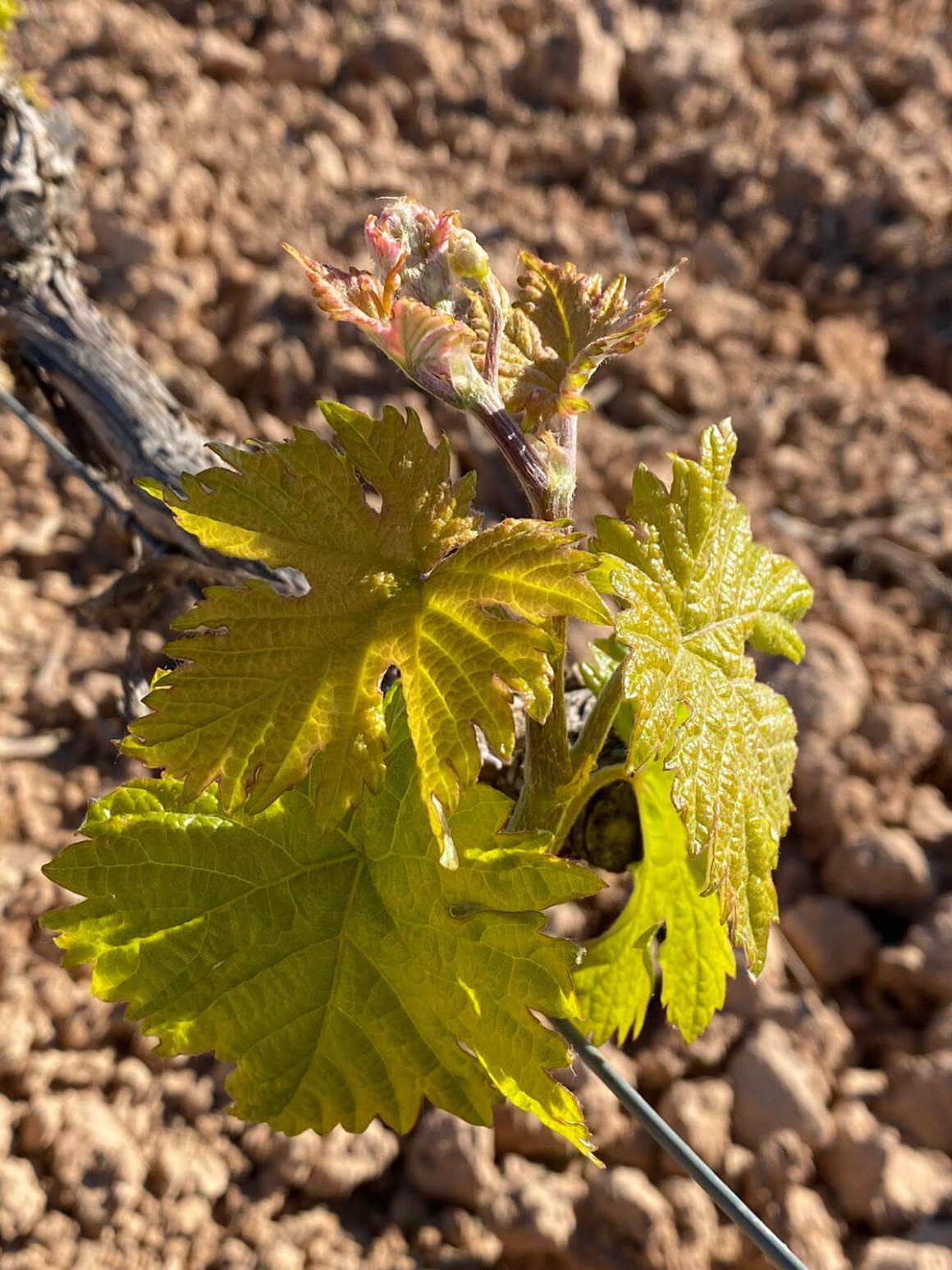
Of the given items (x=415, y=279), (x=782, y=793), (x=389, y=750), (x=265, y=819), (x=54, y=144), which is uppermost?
(x=54, y=144)

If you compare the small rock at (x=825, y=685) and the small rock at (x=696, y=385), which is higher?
the small rock at (x=696, y=385)

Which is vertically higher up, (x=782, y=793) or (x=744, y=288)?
(x=744, y=288)

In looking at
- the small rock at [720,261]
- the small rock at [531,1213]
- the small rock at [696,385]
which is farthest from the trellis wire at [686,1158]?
the small rock at [720,261]

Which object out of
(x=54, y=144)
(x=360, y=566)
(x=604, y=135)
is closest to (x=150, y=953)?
(x=360, y=566)

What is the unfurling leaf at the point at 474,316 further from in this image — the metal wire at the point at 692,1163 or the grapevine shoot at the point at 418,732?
the metal wire at the point at 692,1163

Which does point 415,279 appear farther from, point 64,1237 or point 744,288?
point 744,288

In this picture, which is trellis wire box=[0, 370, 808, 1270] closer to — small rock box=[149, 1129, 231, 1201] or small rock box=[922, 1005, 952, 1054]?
small rock box=[149, 1129, 231, 1201]
